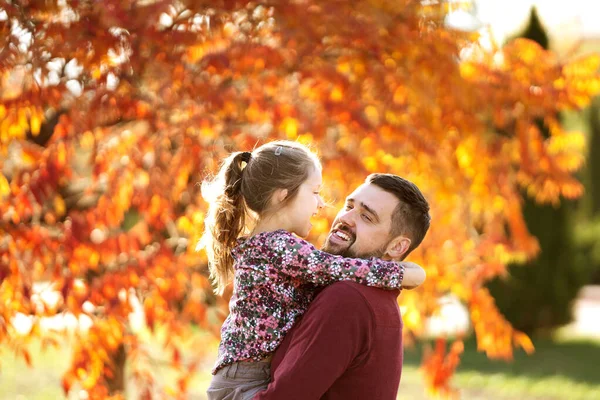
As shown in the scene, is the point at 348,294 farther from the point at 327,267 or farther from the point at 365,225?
the point at 365,225

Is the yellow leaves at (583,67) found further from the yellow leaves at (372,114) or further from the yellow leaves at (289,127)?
the yellow leaves at (289,127)

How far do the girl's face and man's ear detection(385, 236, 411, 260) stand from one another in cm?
29

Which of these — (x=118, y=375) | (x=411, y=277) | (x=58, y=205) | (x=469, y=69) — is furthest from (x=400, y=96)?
(x=411, y=277)

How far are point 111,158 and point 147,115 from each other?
60 cm

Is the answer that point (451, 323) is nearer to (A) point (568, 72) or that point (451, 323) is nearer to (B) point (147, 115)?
(A) point (568, 72)

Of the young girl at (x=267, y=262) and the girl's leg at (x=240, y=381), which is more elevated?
the young girl at (x=267, y=262)

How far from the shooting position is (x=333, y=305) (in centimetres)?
252

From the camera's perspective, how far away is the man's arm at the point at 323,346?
2.45 metres

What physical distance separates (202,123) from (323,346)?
115 inches

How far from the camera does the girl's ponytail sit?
2.97 m

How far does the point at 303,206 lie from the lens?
2883 mm

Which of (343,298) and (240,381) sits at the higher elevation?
(343,298)

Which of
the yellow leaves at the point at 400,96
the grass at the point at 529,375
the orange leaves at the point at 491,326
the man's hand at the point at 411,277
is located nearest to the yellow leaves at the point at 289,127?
the yellow leaves at the point at 400,96

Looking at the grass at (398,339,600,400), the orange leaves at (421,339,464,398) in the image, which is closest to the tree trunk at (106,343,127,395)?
the orange leaves at (421,339,464,398)
